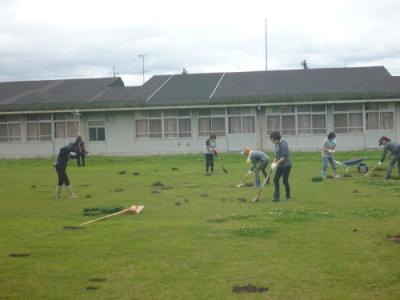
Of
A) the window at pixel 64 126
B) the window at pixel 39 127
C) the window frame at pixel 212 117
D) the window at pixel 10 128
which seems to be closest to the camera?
the window frame at pixel 212 117

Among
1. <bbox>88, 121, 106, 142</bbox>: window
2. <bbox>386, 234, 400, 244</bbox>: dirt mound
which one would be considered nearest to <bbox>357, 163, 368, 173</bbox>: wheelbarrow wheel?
<bbox>386, 234, 400, 244</bbox>: dirt mound

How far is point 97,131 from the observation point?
4406 centimetres

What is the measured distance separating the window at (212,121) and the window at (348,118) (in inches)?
292

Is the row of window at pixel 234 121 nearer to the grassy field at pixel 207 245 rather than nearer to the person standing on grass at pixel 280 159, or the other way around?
the grassy field at pixel 207 245

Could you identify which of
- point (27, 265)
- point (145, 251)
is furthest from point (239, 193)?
point (27, 265)

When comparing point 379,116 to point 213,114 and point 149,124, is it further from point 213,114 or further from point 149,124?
point 149,124

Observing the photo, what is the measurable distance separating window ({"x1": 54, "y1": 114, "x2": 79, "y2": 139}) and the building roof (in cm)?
124

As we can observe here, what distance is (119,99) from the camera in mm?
43625

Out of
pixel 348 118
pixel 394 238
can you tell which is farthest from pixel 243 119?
pixel 394 238

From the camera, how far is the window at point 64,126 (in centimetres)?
4484

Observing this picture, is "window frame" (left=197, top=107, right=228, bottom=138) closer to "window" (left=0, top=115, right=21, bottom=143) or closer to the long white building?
the long white building

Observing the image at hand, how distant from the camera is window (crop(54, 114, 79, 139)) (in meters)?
44.8

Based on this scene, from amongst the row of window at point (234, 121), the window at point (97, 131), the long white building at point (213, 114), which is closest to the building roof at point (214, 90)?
the long white building at point (213, 114)

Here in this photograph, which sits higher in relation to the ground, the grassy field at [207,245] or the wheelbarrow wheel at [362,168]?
the wheelbarrow wheel at [362,168]
